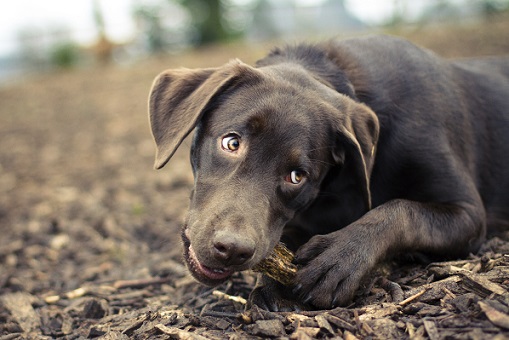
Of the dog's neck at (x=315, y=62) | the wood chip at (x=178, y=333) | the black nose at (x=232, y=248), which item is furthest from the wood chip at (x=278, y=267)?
the dog's neck at (x=315, y=62)

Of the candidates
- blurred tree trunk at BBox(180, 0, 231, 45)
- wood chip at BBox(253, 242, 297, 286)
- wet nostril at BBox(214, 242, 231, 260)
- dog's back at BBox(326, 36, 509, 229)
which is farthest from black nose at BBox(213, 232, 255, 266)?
blurred tree trunk at BBox(180, 0, 231, 45)

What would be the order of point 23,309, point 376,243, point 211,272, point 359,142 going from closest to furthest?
point 211,272 → point 376,243 → point 359,142 → point 23,309

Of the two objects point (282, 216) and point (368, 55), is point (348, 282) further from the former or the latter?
point (368, 55)

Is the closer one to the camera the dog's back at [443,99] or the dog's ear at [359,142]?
the dog's ear at [359,142]

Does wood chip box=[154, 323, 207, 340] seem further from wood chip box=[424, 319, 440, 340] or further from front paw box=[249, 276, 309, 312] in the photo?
wood chip box=[424, 319, 440, 340]

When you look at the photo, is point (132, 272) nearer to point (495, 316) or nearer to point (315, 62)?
point (315, 62)

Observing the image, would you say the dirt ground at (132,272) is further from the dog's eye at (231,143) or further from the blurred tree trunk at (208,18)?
the blurred tree trunk at (208,18)

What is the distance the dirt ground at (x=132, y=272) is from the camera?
2486 mm

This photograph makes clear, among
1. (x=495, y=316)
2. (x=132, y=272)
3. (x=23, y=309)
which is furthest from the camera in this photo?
(x=132, y=272)

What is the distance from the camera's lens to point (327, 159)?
3150 mm

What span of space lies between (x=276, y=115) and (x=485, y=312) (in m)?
1.33

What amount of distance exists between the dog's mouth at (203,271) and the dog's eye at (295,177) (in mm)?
563

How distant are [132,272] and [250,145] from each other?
1.63 meters

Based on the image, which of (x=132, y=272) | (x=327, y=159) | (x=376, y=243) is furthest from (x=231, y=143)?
(x=132, y=272)
